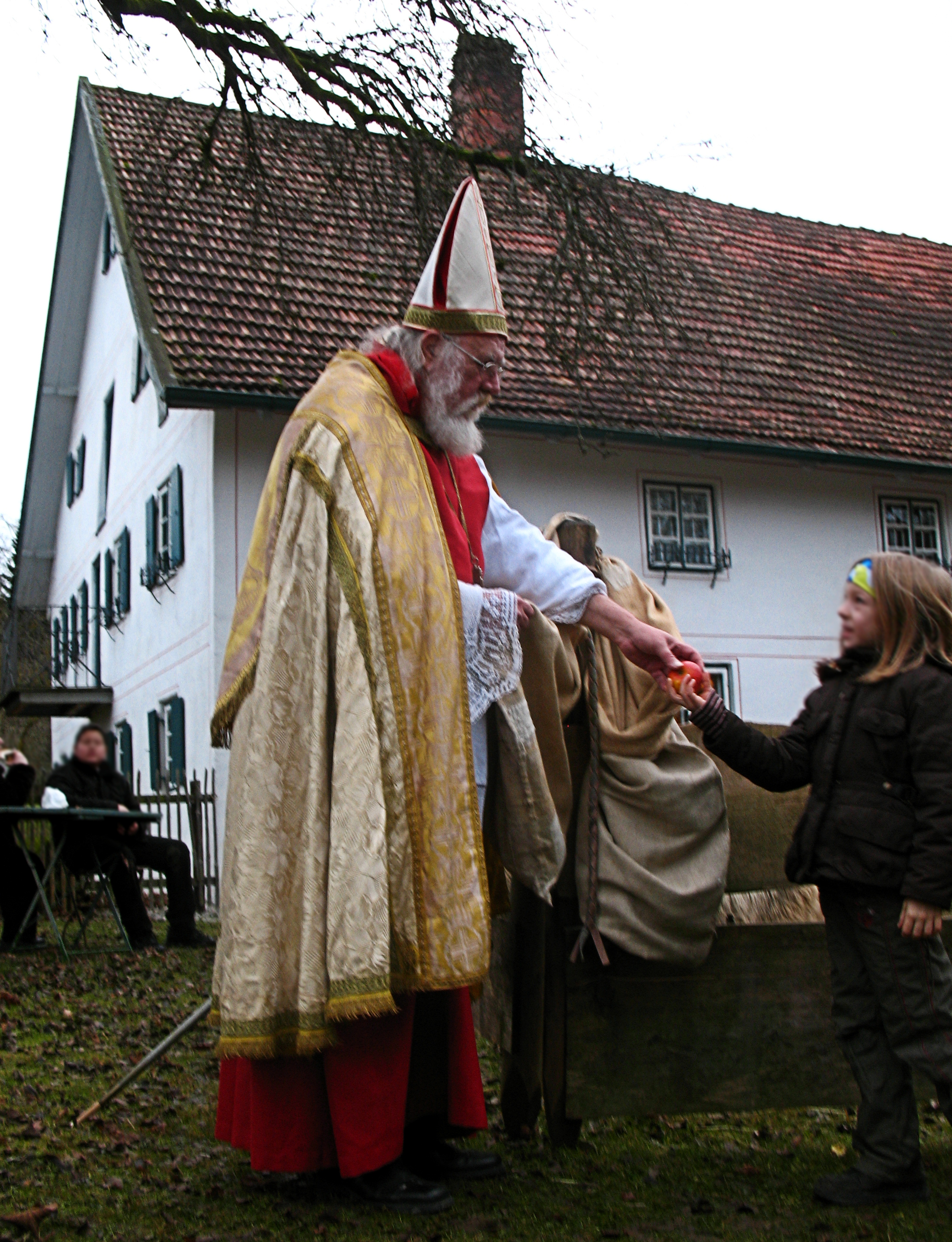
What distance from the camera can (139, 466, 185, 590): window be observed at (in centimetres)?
1619

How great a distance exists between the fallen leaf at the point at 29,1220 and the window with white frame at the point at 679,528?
45.6ft

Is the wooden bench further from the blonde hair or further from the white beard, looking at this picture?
the white beard

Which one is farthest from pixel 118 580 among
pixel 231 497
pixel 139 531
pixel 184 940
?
pixel 184 940

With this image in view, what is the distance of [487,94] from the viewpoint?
858cm

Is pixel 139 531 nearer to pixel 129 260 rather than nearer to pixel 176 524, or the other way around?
pixel 176 524

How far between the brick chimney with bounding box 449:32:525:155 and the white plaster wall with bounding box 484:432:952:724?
7.04m

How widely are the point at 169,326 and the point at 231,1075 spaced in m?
12.2

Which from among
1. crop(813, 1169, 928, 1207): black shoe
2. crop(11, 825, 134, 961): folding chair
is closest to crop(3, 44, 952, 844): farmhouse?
crop(11, 825, 134, 961): folding chair

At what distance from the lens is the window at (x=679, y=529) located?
54.7 ft

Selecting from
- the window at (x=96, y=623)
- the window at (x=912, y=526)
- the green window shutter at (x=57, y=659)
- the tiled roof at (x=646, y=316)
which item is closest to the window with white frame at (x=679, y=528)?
the tiled roof at (x=646, y=316)

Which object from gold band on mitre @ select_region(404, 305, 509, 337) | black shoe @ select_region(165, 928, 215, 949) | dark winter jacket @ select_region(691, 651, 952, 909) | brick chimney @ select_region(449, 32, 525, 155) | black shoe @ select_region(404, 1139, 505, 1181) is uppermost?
brick chimney @ select_region(449, 32, 525, 155)

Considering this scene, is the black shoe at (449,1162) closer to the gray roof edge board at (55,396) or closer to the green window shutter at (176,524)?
the green window shutter at (176,524)

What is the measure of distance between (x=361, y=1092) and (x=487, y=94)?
6996 mm

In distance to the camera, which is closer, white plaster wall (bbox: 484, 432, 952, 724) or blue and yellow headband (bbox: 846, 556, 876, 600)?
blue and yellow headband (bbox: 846, 556, 876, 600)
